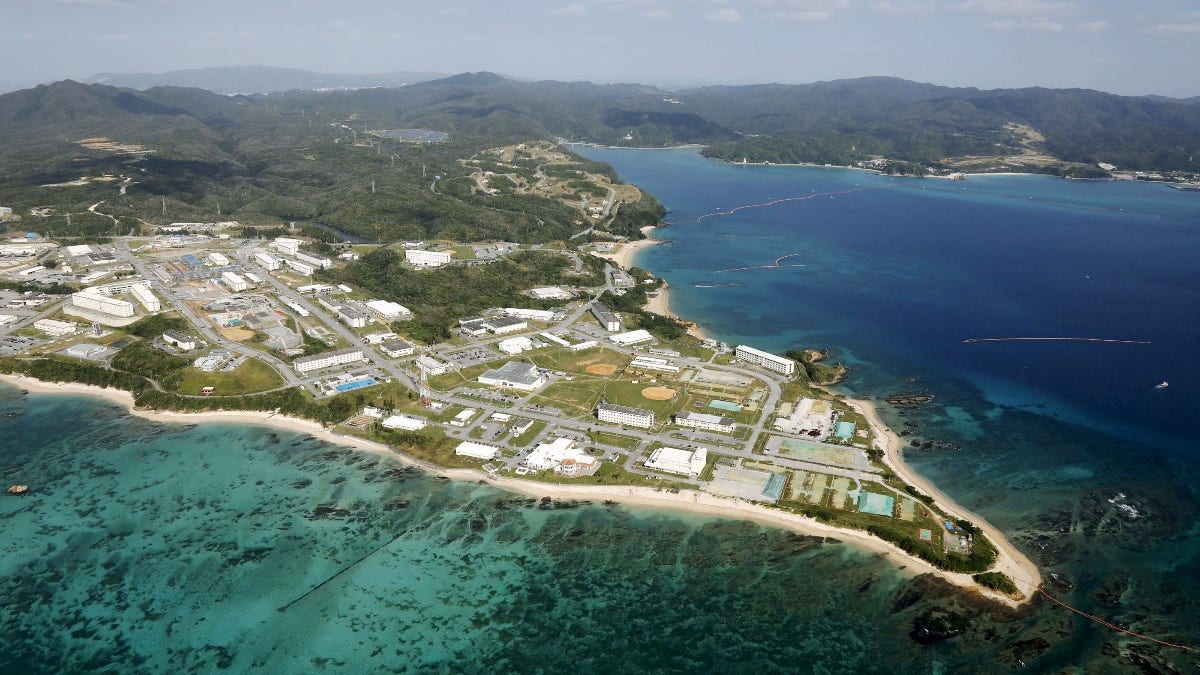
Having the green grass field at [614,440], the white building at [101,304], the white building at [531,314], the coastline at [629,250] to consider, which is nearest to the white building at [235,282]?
the white building at [101,304]

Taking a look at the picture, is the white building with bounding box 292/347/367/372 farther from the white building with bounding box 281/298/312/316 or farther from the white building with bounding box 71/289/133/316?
the white building with bounding box 71/289/133/316

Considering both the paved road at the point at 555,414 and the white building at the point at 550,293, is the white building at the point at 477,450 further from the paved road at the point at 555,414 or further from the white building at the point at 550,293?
the white building at the point at 550,293

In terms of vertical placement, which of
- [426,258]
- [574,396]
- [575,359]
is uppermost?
[426,258]

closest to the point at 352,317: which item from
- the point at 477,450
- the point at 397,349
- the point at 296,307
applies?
the point at 296,307

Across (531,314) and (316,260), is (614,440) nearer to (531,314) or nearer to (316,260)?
(531,314)

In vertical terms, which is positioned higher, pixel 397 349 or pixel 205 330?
pixel 397 349

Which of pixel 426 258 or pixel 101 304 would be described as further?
pixel 426 258
